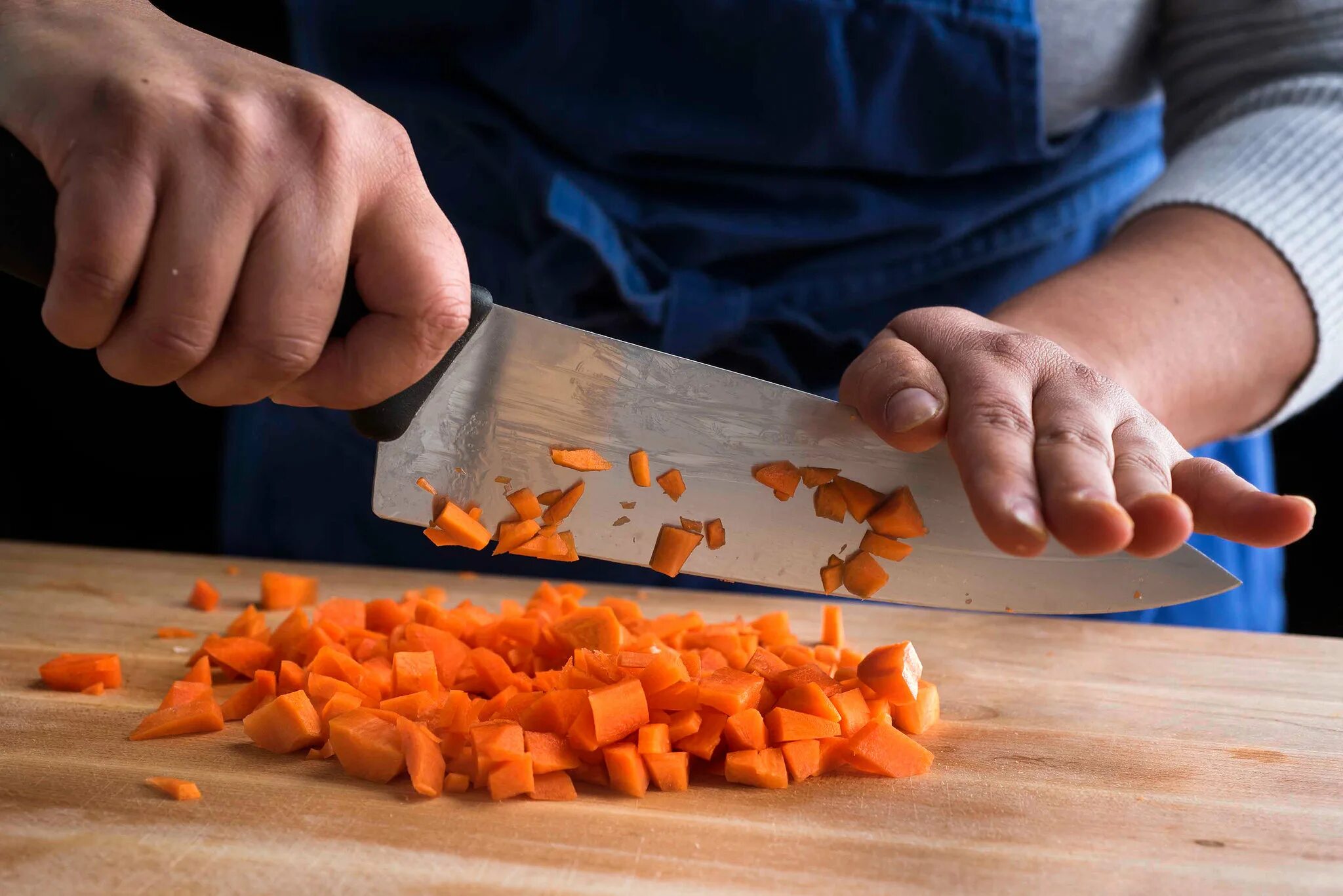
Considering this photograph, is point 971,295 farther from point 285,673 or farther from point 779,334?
point 285,673

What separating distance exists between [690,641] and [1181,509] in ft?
2.08

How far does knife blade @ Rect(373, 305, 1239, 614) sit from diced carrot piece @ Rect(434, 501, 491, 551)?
27mm

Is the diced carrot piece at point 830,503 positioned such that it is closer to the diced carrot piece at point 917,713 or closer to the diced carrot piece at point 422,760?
the diced carrot piece at point 917,713

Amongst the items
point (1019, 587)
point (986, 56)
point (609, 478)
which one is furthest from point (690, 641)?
point (986, 56)

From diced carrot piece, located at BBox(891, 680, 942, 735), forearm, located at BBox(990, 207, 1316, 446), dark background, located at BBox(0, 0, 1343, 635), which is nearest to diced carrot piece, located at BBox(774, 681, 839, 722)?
diced carrot piece, located at BBox(891, 680, 942, 735)

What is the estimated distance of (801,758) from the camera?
108cm

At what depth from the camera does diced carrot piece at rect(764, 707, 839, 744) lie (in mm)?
1085

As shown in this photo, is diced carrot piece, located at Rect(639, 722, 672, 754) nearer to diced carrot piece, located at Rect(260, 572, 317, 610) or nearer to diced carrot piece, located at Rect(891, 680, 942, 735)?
diced carrot piece, located at Rect(891, 680, 942, 735)

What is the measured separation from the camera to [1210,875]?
928 mm

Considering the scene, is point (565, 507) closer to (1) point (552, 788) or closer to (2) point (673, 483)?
(2) point (673, 483)

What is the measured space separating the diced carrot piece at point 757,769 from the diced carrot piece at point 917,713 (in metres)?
0.17

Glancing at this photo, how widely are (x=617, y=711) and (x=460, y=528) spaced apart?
28 centimetres

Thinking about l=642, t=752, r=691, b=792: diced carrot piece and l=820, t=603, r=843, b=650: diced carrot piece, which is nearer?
l=642, t=752, r=691, b=792: diced carrot piece

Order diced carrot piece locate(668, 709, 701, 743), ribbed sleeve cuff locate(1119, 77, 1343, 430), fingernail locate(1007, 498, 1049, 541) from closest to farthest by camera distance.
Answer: fingernail locate(1007, 498, 1049, 541) → diced carrot piece locate(668, 709, 701, 743) → ribbed sleeve cuff locate(1119, 77, 1343, 430)
